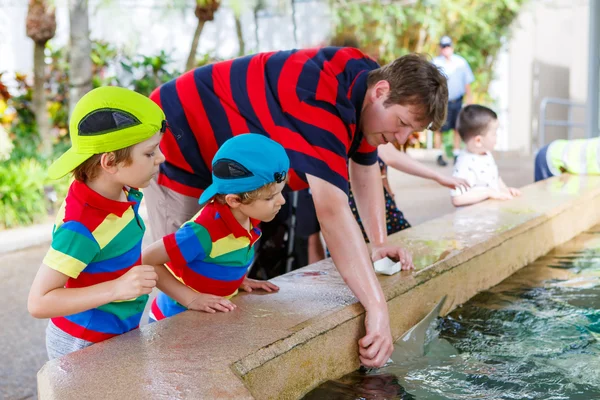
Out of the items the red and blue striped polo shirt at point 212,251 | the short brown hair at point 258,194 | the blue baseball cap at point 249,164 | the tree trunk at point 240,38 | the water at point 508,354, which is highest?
the tree trunk at point 240,38

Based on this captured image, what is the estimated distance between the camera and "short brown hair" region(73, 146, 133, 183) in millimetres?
2168

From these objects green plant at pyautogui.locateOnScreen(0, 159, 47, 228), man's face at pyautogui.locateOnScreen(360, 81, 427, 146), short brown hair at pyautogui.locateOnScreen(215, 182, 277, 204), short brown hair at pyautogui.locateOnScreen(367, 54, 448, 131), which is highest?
short brown hair at pyautogui.locateOnScreen(367, 54, 448, 131)

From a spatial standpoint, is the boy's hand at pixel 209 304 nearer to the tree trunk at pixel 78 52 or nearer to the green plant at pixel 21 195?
the green plant at pixel 21 195

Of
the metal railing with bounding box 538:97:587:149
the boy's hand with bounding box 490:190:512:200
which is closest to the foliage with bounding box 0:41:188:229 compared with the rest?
the boy's hand with bounding box 490:190:512:200

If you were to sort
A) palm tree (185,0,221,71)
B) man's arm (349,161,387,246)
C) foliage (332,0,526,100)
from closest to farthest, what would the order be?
Result: man's arm (349,161,387,246) < palm tree (185,0,221,71) < foliage (332,0,526,100)

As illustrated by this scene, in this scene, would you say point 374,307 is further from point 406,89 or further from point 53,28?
point 53,28

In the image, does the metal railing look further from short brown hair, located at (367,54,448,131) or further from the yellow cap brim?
the yellow cap brim

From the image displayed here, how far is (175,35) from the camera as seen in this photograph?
484 inches

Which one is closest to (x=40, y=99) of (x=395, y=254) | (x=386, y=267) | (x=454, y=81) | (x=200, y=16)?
(x=200, y=16)

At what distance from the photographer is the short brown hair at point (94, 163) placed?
2168 mm

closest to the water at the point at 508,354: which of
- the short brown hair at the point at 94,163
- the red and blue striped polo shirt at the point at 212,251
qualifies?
the red and blue striped polo shirt at the point at 212,251

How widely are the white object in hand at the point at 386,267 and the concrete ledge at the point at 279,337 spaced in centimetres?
4

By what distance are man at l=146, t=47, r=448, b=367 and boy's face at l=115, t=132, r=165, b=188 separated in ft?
1.62

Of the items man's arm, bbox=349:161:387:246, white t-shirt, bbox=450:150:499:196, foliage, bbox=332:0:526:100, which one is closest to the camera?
man's arm, bbox=349:161:387:246
